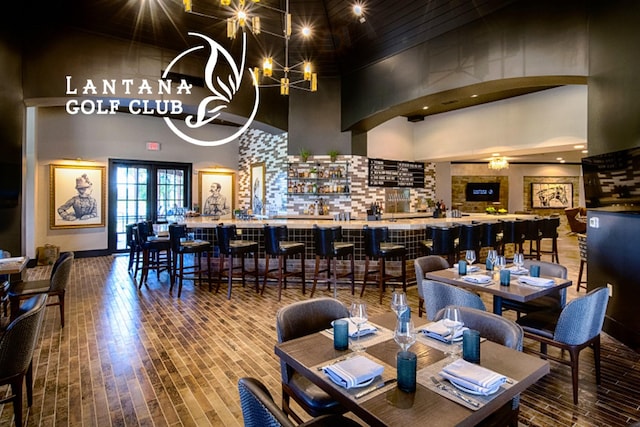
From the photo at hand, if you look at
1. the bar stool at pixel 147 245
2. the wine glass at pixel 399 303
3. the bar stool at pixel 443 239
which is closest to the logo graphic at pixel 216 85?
the bar stool at pixel 147 245

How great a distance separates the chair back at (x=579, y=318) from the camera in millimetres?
2404

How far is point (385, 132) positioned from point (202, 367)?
7.31 metres

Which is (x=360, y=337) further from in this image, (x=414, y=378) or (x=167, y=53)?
(x=167, y=53)

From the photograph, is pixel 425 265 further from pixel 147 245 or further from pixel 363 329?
pixel 147 245

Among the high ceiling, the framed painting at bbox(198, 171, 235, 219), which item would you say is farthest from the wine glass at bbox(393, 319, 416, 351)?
the framed painting at bbox(198, 171, 235, 219)

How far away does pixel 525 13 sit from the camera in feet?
14.8

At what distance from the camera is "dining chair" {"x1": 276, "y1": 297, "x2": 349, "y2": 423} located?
174cm

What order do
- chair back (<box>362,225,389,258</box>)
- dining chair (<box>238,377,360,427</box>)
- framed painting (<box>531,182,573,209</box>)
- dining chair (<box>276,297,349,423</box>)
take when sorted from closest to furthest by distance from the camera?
A: dining chair (<box>238,377,360,427</box>) < dining chair (<box>276,297,349,423</box>) < chair back (<box>362,225,389,258</box>) < framed painting (<box>531,182,573,209</box>)

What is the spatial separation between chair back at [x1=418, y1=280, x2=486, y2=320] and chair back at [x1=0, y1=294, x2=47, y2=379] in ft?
8.80

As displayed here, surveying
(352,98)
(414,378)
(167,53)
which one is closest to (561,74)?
(352,98)

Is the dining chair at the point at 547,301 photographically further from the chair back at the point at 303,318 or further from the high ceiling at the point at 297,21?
the high ceiling at the point at 297,21

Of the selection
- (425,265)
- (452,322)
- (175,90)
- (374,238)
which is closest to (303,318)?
(452,322)

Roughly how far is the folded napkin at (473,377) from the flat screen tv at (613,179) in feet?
8.98

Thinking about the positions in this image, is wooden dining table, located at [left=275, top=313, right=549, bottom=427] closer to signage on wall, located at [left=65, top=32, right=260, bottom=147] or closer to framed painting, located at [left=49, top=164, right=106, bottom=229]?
signage on wall, located at [left=65, top=32, right=260, bottom=147]
